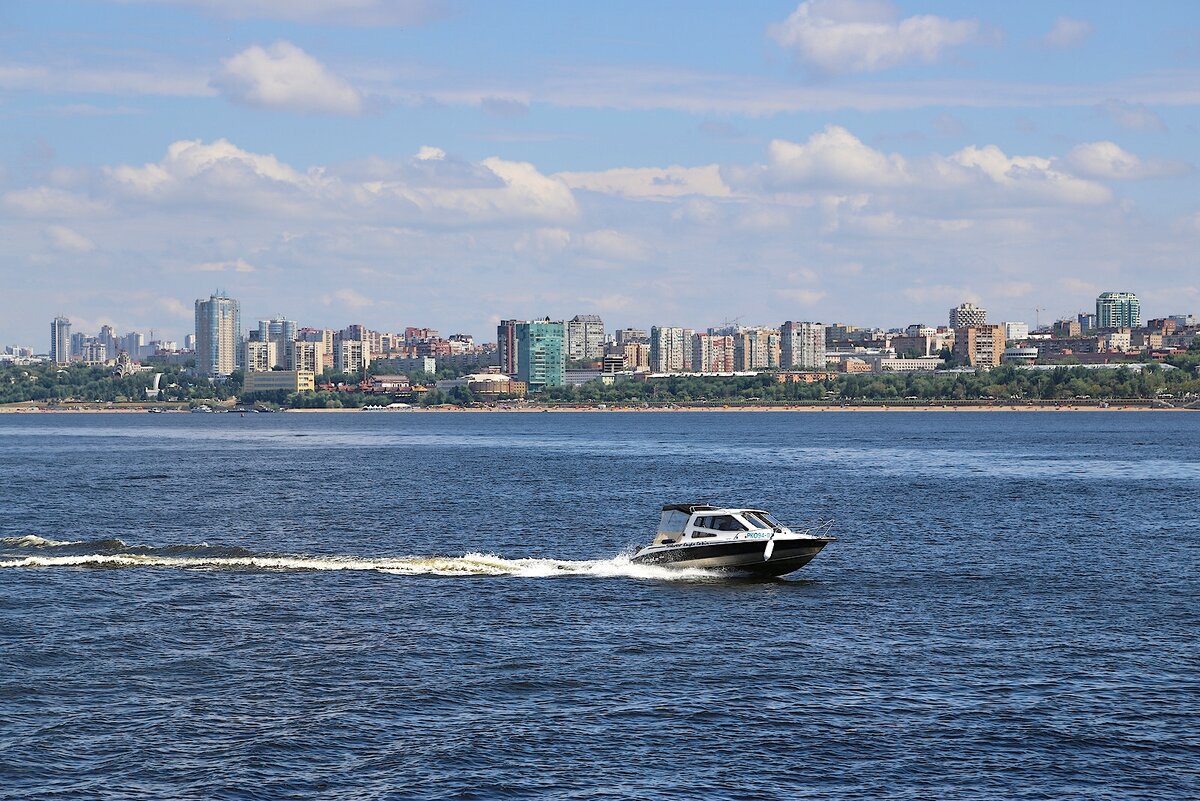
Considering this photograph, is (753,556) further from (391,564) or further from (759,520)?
(391,564)

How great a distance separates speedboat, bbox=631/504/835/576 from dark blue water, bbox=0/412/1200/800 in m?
1.10

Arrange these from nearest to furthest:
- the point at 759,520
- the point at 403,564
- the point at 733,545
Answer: the point at 733,545 < the point at 759,520 < the point at 403,564

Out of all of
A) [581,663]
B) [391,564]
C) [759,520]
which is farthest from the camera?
[391,564]

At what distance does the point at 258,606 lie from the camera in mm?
59656

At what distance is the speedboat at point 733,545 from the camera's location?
66000mm

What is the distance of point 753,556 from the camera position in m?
66.0

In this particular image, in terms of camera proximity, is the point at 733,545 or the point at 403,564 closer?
the point at 733,545

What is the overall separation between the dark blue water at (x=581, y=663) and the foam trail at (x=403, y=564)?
0.26 meters

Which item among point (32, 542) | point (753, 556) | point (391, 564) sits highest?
point (753, 556)

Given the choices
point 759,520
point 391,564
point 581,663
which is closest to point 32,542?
point 391,564

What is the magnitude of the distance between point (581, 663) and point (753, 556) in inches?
757

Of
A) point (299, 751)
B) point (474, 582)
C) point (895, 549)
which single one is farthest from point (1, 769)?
point (895, 549)

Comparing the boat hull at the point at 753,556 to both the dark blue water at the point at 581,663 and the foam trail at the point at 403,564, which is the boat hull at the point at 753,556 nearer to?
the foam trail at the point at 403,564

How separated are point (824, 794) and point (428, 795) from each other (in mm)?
9463
